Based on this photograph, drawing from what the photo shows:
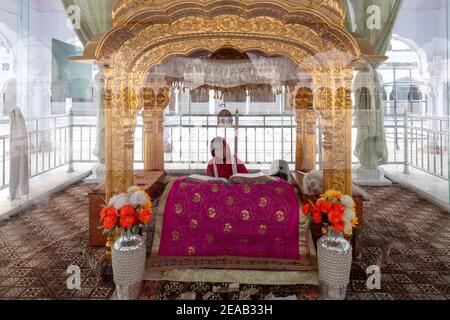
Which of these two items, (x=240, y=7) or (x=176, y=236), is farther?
(x=176, y=236)

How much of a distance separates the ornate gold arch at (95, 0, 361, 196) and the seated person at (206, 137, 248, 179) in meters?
0.86

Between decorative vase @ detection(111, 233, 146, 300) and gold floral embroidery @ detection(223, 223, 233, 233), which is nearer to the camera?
decorative vase @ detection(111, 233, 146, 300)

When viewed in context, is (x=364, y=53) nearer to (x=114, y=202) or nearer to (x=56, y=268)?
(x=114, y=202)

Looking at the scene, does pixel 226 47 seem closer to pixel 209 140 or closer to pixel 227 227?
pixel 209 140

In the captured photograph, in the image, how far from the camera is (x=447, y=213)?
4.17 metres

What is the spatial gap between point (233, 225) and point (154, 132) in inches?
72.0

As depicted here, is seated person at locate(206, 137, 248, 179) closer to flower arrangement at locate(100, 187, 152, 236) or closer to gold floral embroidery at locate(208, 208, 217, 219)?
gold floral embroidery at locate(208, 208, 217, 219)

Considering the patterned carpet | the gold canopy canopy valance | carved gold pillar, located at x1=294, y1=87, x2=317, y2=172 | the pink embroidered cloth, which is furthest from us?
carved gold pillar, located at x1=294, y1=87, x2=317, y2=172

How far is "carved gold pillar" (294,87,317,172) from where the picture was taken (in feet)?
12.1

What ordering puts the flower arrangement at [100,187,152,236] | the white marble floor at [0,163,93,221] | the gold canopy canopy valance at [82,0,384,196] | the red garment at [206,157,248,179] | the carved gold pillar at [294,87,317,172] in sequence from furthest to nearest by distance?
the white marble floor at [0,163,93,221]
the carved gold pillar at [294,87,317,172]
the red garment at [206,157,248,179]
the gold canopy canopy valance at [82,0,384,196]
the flower arrangement at [100,187,152,236]

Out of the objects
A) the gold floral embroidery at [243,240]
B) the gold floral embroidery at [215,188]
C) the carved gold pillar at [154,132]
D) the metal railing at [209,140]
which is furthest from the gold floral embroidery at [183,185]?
the carved gold pillar at [154,132]

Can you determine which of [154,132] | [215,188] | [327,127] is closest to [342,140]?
[327,127]

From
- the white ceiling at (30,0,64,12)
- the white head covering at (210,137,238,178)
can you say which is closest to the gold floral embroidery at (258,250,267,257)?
the white head covering at (210,137,238,178)

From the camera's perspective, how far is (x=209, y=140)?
378cm
